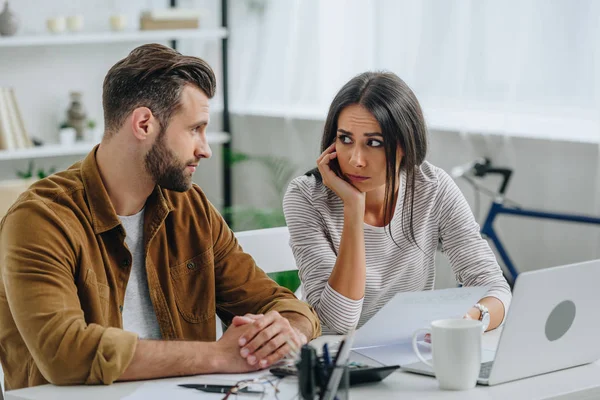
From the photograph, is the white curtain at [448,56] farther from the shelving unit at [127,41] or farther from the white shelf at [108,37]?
the white shelf at [108,37]

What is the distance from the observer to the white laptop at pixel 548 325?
1387 mm

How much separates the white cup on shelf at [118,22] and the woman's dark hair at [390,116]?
9.00 feet

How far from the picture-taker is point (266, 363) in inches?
59.2

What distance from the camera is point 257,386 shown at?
141cm

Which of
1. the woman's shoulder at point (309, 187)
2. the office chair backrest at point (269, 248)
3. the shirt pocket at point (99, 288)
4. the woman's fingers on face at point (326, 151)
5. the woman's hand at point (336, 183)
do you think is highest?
the woman's fingers on face at point (326, 151)

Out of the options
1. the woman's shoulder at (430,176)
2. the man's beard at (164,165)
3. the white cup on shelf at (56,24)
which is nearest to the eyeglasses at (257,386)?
the man's beard at (164,165)

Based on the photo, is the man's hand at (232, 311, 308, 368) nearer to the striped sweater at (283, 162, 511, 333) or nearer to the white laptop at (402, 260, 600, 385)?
the white laptop at (402, 260, 600, 385)

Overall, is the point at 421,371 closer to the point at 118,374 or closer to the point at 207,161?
the point at 118,374

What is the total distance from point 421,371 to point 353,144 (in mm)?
639

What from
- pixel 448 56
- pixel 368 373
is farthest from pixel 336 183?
pixel 448 56

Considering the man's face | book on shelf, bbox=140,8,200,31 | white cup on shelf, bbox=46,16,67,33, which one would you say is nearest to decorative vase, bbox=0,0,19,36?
white cup on shelf, bbox=46,16,67,33

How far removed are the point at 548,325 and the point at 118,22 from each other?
11.6ft

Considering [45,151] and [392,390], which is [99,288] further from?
[45,151]

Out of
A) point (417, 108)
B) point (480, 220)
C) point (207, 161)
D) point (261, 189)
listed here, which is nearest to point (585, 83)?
point (480, 220)
